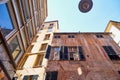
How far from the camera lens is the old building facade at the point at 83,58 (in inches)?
453

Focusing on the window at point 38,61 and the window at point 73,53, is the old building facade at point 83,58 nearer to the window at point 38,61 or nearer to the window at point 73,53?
the window at point 73,53

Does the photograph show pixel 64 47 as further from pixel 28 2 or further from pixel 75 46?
pixel 28 2

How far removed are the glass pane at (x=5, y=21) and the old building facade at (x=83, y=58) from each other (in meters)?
5.43

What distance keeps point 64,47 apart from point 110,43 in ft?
18.2

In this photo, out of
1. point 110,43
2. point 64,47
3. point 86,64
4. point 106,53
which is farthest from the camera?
point 110,43

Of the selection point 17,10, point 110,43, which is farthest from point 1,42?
point 110,43

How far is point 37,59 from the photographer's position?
19.0 metres

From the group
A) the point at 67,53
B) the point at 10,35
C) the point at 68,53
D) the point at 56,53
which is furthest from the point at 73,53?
the point at 10,35

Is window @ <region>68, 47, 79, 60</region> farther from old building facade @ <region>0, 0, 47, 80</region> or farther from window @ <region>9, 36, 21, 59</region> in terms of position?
window @ <region>9, 36, 21, 59</region>

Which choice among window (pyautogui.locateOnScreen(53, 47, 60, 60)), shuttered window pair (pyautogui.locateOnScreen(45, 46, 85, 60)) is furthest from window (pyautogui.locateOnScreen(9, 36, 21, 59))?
shuttered window pair (pyautogui.locateOnScreen(45, 46, 85, 60))

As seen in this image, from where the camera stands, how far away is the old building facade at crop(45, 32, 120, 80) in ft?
37.8

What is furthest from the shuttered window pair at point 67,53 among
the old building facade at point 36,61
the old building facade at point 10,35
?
the old building facade at point 10,35

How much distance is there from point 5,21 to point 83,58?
8.28 metres

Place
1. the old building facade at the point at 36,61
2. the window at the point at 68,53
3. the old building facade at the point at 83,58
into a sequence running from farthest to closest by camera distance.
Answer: the old building facade at the point at 36,61
the window at the point at 68,53
the old building facade at the point at 83,58
